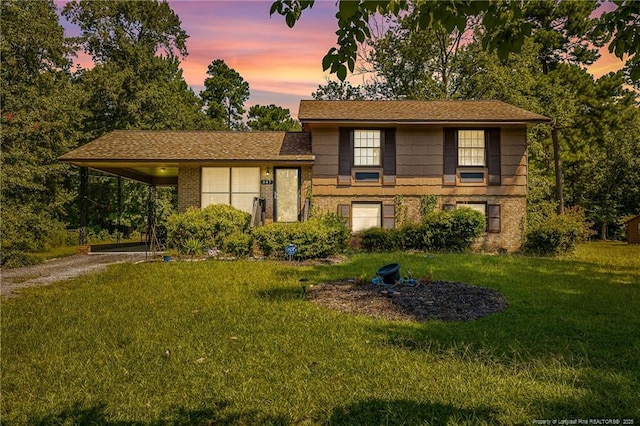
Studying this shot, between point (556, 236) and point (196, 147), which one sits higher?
point (196, 147)

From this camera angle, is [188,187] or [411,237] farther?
[188,187]

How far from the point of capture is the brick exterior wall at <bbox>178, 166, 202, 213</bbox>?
18328mm

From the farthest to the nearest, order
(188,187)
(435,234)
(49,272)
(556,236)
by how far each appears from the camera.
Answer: (188,187), (435,234), (556,236), (49,272)

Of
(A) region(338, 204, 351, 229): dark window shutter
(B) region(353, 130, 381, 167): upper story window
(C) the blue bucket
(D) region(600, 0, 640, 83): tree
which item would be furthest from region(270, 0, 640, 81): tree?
(B) region(353, 130, 381, 167): upper story window

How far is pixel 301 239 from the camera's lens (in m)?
14.0

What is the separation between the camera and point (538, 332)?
225 inches

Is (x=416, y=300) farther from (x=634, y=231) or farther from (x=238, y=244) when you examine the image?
(x=634, y=231)

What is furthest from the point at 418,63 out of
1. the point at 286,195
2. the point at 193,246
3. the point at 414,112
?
the point at 193,246

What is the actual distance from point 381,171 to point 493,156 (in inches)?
211

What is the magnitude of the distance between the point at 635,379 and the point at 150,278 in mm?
9728

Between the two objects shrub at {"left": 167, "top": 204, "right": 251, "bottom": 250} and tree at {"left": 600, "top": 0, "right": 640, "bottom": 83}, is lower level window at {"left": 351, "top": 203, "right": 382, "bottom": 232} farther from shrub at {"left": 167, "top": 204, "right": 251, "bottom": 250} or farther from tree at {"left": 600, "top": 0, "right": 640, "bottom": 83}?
tree at {"left": 600, "top": 0, "right": 640, "bottom": 83}

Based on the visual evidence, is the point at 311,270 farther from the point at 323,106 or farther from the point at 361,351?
the point at 323,106

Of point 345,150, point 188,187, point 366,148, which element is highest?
point 366,148

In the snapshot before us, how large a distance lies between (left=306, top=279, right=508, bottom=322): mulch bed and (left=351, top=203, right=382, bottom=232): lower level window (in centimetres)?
968
